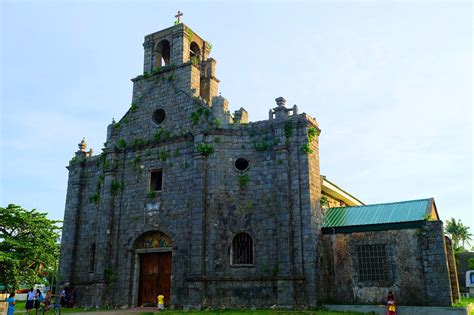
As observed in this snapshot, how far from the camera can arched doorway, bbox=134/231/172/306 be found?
21500 millimetres

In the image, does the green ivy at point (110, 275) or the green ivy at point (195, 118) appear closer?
the green ivy at point (110, 275)

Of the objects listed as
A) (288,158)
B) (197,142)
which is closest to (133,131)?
(197,142)

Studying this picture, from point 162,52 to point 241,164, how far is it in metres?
9.93

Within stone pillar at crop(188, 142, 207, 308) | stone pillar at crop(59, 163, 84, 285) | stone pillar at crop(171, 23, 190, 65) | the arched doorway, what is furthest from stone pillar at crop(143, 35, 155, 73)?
the arched doorway

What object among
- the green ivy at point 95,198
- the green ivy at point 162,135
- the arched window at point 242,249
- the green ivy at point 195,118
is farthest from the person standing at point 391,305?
the green ivy at point 95,198

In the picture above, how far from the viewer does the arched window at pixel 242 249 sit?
20078 mm

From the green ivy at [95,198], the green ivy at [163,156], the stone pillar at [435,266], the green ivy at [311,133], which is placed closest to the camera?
the stone pillar at [435,266]

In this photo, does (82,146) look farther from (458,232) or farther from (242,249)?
(458,232)

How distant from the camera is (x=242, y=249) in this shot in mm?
20297

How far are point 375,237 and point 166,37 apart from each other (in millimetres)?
16260

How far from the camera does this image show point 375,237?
1938cm

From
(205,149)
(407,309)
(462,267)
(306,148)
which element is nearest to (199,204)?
(205,149)

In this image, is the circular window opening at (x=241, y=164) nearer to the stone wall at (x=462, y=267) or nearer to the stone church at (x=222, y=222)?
the stone church at (x=222, y=222)

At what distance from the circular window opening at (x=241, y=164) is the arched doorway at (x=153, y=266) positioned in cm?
497
